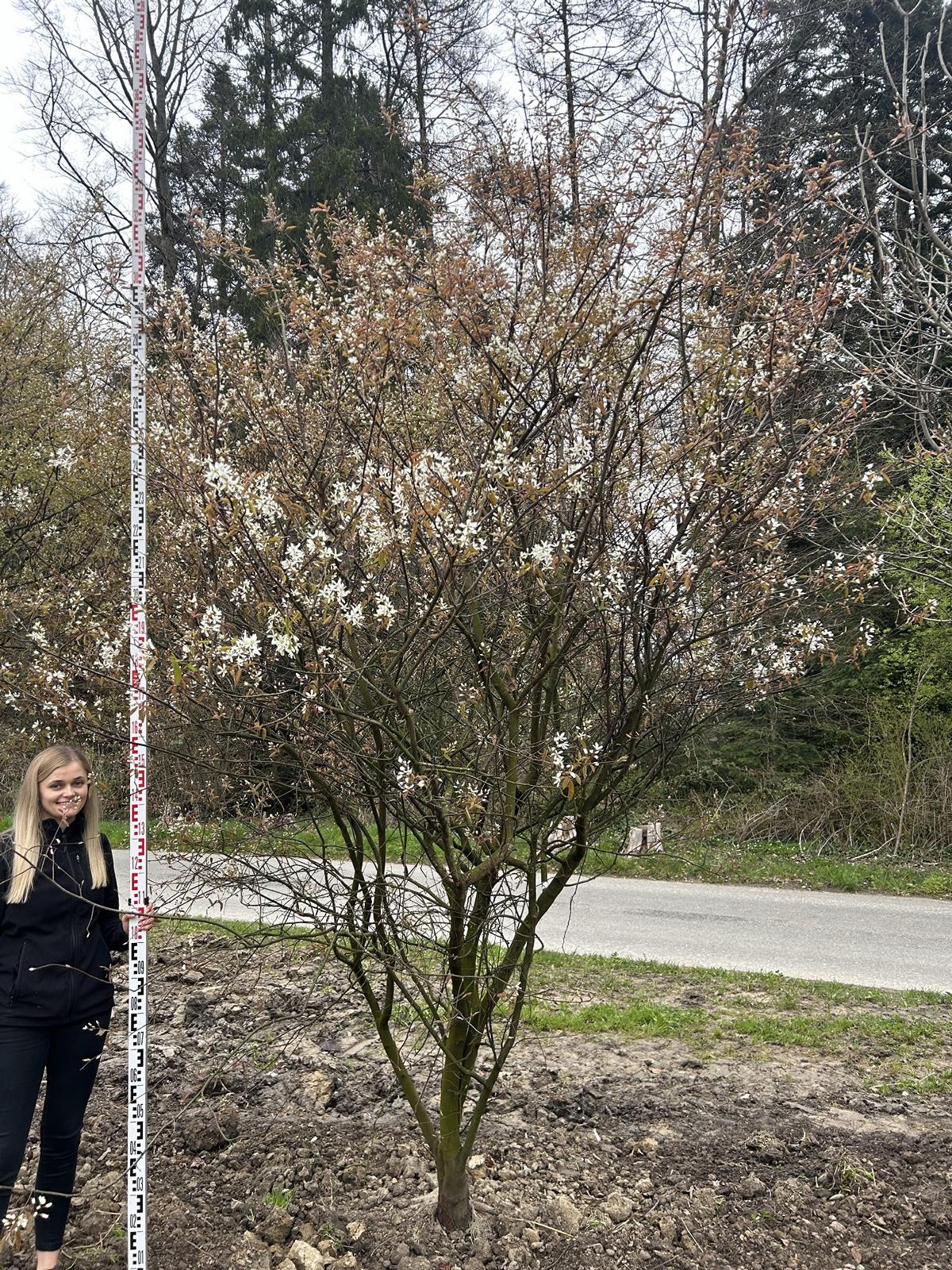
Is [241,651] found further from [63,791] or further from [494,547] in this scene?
[63,791]

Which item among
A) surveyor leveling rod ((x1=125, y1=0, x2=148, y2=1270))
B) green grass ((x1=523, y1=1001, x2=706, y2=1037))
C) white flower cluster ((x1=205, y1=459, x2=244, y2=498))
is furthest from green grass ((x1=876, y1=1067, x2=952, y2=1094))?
white flower cluster ((x1=205, y1=459, x2=244, y2=498))

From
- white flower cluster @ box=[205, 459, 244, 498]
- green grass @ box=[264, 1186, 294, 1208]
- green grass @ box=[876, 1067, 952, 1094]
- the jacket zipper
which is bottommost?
green grass @ box=[264, 1186, 294, 1208]

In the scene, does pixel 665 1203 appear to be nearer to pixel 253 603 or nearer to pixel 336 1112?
pixel 336 1112

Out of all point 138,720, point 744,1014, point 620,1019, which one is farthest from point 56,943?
point 744,1014

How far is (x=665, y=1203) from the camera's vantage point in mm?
3520

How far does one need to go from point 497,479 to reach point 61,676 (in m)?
1.95

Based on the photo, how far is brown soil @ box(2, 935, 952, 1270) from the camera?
3283 mm

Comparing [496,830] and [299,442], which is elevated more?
[299,442]

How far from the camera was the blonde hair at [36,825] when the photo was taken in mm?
3213

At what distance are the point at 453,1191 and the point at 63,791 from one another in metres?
1.95

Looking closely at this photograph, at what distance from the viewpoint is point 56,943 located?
127 inches

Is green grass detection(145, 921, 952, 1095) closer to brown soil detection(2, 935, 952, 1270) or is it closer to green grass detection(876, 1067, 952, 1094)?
green grass detection(876, 1067, 952, 1094)

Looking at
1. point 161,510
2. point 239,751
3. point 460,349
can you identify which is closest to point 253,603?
point 239,751

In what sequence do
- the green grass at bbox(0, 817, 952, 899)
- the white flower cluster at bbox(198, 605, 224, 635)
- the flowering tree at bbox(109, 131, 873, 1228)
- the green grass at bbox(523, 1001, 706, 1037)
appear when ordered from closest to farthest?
the white flower cluster at bbox(198, 605, 224, 635) < the flowering tree at bbox(109, 131, 873, 1228) < the green grass at bbox(523, 1001, 706, 1037) < the green grass at bbox(0, 817, 952, 899)
